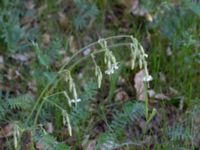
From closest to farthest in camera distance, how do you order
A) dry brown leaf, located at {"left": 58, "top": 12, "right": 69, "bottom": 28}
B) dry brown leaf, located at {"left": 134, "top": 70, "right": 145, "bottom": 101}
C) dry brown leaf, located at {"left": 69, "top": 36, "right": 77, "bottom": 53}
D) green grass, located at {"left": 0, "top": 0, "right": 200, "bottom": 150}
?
green grass, located at {"left": 0, "top": 0, "right": 200, "bottom": 150} < dry brown leaf, located at {"left": 134, "top": 70, "right": 145, "bottom": 101} < dry brown leaf, located at {"left": 69, "top": 36, "right": 77, "bottom": 53} < dry brown leaf, located at {"left": 58, "top": 12, "right": 69, "bottom": 28}

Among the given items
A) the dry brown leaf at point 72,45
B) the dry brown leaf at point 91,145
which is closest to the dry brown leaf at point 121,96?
the dry brown leaf at point 91,145

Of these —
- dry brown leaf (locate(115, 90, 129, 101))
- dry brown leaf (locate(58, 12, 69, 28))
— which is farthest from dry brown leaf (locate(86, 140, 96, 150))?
dry brown leaf (locate(58, 12, 69, 28))

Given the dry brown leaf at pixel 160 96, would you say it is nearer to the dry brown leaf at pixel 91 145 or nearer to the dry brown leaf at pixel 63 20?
the dry brown leaf at pixel 91 145

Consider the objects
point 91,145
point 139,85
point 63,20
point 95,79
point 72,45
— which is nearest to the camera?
point 91,145

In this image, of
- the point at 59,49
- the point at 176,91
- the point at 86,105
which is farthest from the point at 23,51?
the point at 176,91

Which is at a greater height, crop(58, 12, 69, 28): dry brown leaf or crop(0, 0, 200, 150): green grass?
crop(58, 12, 69, 28): dry brown leaf

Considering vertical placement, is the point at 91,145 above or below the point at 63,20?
below

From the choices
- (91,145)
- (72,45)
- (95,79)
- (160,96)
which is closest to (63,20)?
(72,45)

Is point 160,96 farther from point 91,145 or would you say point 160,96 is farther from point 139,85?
point 91,145

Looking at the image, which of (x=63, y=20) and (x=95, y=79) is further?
(x=63, y=20)

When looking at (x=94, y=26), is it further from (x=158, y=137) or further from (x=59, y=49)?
(x=158, y=137)

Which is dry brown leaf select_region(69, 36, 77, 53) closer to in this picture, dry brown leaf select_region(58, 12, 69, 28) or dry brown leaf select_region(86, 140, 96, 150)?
dry brown leaf select_region(58, 12, 69, 28)
